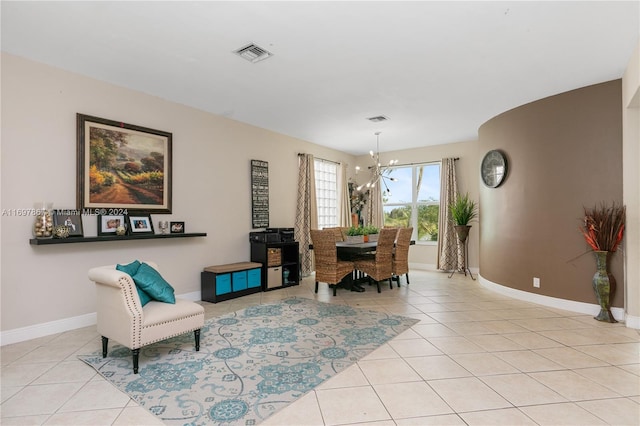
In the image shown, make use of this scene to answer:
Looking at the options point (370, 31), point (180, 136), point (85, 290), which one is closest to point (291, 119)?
point (180, 136)

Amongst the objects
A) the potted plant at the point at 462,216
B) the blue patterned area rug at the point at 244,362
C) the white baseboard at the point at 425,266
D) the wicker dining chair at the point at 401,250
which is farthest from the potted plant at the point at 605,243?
the white baseboard at the point at 425,266

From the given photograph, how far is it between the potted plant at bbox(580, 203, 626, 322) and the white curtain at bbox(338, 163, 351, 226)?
15.4 ft

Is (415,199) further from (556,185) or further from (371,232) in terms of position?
(556,185)

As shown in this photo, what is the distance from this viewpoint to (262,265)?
5371 millimetres

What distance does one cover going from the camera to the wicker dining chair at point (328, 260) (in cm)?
491

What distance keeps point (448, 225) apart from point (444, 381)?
5003 mm

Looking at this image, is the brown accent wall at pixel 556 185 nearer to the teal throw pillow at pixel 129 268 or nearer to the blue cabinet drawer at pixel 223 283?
the blue cabinet drawer at pixel 223 283

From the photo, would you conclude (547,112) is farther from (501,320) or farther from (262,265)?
(262,265)

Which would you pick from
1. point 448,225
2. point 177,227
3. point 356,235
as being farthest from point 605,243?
point 177,227

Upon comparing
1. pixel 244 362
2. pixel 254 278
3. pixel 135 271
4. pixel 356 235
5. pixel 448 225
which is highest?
pixel 448 225

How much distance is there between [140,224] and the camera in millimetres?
4117

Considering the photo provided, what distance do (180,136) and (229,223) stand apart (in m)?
1.47

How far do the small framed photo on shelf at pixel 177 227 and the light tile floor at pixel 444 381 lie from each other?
1.43 metres

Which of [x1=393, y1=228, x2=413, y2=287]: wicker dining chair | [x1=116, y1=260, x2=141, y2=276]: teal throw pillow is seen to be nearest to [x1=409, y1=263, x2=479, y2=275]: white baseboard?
[x1=393, y1=228, x2=413, y2=287]: wicker dining chair
